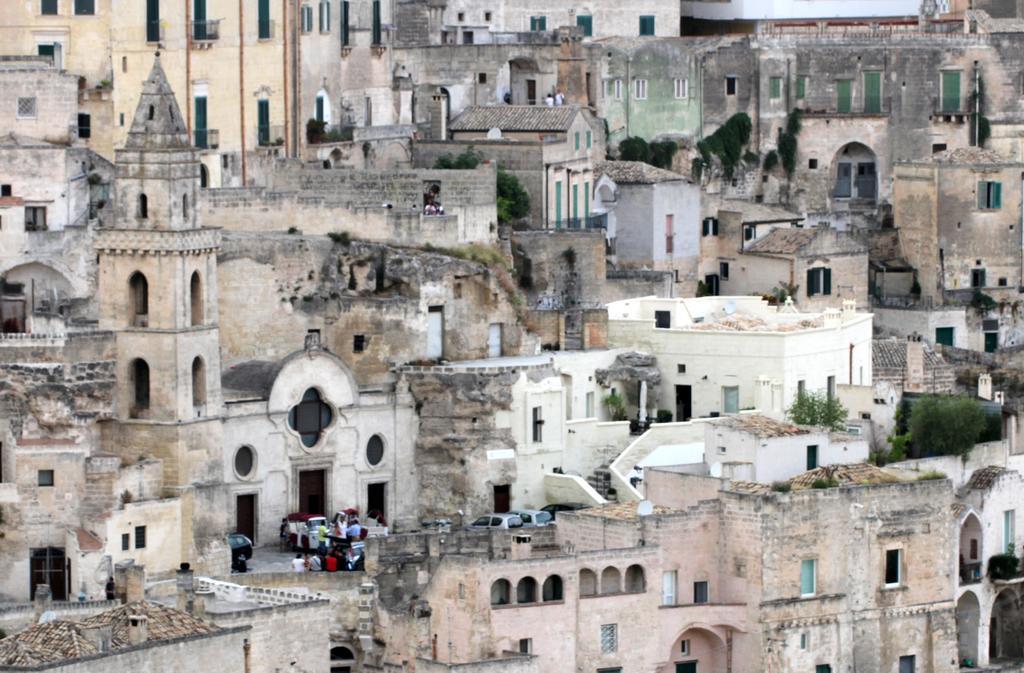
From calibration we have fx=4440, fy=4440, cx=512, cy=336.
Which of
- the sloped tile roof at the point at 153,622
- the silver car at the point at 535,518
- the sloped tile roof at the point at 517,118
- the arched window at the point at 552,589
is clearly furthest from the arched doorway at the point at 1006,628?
the sloped tile roof at the point at 153,622

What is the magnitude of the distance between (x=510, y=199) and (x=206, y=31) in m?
7.58

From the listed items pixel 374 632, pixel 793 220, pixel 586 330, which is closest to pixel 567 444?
pixel 586 330

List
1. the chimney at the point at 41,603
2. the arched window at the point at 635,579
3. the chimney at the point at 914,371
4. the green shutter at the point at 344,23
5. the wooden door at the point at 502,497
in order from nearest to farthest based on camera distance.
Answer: the chimney at the point at 41,603 → the arched window at the point at 635,579 → the wooden door at the point at 502,497 → the chimney at the point at 914,371 → the green shutter at the point at 344,23

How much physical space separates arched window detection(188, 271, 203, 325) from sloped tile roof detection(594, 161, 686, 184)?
17234 millimetres

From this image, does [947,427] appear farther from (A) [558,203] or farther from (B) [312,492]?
(B) [312,492]

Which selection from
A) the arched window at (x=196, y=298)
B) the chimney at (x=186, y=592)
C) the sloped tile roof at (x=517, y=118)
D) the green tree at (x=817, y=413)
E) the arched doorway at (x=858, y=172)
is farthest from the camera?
the arched doorway at (x=858, y=172)

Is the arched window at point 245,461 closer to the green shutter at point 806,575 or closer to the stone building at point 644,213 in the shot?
the green shutter at point 806,575

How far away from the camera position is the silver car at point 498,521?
83.7 m

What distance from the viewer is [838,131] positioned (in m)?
106

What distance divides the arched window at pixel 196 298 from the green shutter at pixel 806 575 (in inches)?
471

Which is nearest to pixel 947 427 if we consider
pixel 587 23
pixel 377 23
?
pixel 377 23

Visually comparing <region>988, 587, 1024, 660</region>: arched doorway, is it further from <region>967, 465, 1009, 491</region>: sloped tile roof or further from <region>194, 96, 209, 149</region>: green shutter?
<region>194, 96, 209, 149</region>: green shutter

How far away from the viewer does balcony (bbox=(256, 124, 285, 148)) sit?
9119 cm

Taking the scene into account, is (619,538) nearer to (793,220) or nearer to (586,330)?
(586,330)
